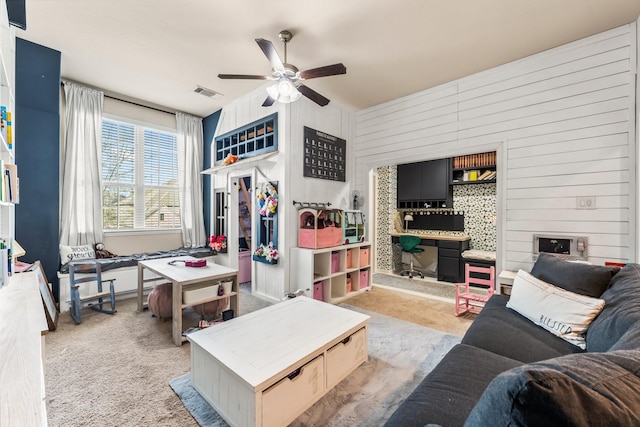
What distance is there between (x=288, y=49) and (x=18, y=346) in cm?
296

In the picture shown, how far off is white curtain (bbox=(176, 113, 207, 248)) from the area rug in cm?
327

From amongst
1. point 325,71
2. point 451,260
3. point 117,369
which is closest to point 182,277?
point 117,369

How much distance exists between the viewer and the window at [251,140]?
147 inches

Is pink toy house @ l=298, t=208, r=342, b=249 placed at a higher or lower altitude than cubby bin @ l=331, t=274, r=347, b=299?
higher

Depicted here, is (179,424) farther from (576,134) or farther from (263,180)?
(576,134)

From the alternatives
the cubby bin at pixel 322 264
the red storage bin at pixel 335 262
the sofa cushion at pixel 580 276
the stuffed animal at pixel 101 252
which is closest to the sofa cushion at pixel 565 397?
the sofa cushion at pixel 580 276

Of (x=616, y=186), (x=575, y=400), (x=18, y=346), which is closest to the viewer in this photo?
(x=575, y=400)

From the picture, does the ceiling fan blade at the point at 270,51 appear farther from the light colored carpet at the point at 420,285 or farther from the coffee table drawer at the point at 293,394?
the light colored carpet at the point at 420,285

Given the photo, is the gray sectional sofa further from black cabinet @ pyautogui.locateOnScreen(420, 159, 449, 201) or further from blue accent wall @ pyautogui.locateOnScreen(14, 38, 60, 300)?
blue accent wall @ pyautogui.locateOnScreen(14, 38, 60, 300)

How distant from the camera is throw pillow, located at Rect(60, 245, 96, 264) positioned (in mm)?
3400

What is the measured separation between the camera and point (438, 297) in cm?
375

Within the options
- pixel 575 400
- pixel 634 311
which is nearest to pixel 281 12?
pixel 575 400

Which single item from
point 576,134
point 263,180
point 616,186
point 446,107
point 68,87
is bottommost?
point 616,186

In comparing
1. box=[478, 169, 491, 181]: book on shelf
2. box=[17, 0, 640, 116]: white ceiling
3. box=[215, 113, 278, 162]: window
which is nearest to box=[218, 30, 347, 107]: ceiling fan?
box=[17, 0, 640, 116]: white ceiling
